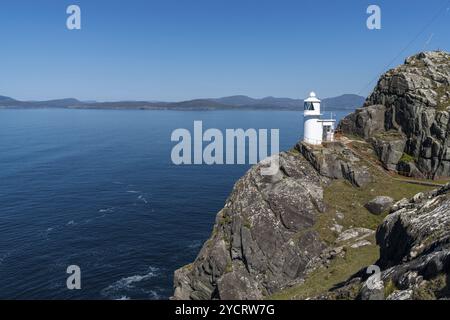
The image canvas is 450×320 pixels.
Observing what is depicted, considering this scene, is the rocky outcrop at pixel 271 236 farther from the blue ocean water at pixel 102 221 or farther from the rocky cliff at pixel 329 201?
the blue ocean water at pixel 102 221

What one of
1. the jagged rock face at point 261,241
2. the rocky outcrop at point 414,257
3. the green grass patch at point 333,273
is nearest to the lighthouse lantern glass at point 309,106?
the jagged rock face at point 261,241

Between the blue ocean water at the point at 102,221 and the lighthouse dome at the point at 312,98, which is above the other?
the lighthouse dome at the point at 312,98

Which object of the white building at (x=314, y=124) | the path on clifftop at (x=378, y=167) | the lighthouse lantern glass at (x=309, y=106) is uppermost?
the lighthouse lantern glass at (x=309, y=106)

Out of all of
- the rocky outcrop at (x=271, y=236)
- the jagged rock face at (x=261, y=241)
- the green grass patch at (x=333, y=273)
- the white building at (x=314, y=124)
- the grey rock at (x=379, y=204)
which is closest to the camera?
the green grass patch at (x=333, y=273)

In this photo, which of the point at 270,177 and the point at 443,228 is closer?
the point at 443,228

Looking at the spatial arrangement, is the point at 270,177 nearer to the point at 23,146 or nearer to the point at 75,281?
the point at 75,281

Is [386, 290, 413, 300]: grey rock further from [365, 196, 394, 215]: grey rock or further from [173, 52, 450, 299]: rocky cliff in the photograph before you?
[365, 196, 394, 215]: grey rock
